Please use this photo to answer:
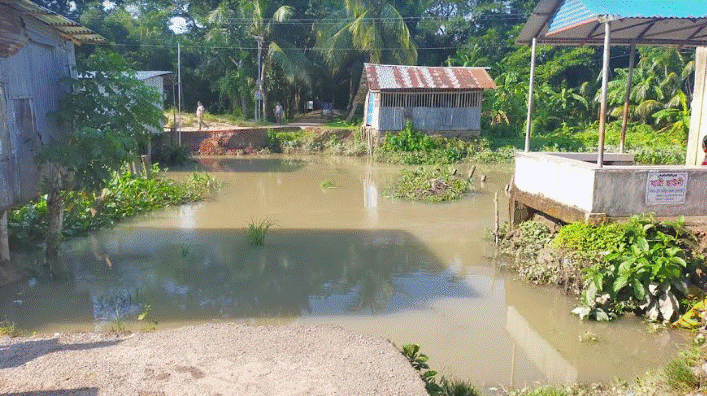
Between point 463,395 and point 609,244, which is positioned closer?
point 463,395

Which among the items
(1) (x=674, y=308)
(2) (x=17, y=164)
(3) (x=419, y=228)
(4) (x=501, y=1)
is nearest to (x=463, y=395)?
(1) (x=674, y=308)

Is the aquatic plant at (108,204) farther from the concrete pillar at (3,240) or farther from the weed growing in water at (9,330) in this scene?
the weed growing in water at (9,330)

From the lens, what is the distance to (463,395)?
5633 millimetres

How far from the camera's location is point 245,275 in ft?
33.7

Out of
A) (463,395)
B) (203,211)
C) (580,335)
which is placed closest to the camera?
(463,395)

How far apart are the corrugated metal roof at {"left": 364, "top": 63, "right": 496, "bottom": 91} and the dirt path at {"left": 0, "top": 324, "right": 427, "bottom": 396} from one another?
19.6 m

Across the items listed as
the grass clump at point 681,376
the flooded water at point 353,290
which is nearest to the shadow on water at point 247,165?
the flooded water at point 353,290

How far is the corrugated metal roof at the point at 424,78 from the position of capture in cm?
2545

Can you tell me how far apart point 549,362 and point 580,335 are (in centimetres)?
83

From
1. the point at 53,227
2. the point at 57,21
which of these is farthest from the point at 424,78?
the point at 53,227

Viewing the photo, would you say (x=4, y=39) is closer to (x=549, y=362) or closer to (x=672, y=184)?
(x=549, y=362)

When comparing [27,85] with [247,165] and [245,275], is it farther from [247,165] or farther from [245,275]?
[247,165]

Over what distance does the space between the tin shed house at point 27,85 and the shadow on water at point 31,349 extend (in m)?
3.07

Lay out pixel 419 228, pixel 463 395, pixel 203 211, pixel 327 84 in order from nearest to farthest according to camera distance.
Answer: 1. pixel 463 395
2. pixel 419 228
3. pixel 203 211
4. pixel 327 84
